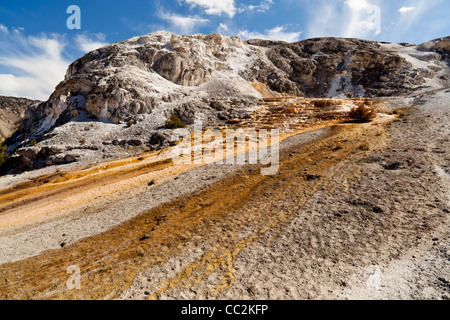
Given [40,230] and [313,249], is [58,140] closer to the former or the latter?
[40,230]

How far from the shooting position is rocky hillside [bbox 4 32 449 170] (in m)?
27.6

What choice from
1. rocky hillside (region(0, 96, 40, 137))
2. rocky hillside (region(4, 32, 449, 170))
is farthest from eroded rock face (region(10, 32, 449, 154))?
rocky hillside (region(0, 96, 40, 137))

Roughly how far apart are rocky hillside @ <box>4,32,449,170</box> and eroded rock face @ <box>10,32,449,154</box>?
0.16 metres

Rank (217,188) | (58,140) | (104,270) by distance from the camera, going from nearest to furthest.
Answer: (104,270) < (217,188) < (58,140)

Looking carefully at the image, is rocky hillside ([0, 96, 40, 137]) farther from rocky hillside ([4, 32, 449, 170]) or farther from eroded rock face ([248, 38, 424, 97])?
eroded rock face ([248, 38, 424, 97])

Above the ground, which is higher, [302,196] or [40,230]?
[302,196]

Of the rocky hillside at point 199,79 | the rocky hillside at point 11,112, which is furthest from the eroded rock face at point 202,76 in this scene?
the rocky hillside at point 11,112

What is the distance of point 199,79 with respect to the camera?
3753 cm

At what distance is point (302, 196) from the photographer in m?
8.70

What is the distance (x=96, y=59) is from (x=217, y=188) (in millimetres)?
38666

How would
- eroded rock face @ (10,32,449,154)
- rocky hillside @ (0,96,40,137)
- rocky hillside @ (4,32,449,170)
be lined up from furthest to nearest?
rocky hillside @ (0,96,40,137)
eroded rock face @ (10,32,449,154)
rocky hillside @ (4,32,449,170)

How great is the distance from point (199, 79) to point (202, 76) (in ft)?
3.01
